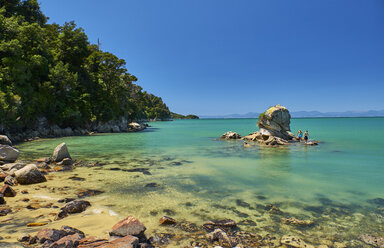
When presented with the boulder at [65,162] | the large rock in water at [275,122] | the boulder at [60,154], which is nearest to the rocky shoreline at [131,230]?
the boulder at [65,162]

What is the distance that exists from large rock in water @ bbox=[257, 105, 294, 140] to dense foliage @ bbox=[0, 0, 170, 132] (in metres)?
32.9

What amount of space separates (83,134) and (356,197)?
43916mm

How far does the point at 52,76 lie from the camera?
116 feet

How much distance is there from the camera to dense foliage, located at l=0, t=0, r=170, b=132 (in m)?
26.4

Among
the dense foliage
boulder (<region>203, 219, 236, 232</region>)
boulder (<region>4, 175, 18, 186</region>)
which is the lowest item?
boulder (<region>203, 219, 236, 232</region>)

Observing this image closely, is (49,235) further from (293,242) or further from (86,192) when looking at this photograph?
(293,242)

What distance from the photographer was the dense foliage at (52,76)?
26359mm

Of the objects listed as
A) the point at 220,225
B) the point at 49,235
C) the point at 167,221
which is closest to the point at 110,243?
the point at 49,235

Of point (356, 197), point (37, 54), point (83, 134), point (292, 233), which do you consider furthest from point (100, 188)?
point (83, 134)

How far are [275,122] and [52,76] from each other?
38.3 metres

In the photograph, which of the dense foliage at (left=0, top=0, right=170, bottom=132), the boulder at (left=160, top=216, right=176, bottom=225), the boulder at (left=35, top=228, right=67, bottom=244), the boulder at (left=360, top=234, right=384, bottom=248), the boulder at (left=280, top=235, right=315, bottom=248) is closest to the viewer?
the boulder at (left=35, top=228, right=67, bottom=244)

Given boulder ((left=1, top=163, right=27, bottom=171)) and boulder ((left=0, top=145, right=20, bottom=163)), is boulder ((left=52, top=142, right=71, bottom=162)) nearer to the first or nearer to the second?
boulder ((left=0, top=145, right=20, bottom=163))

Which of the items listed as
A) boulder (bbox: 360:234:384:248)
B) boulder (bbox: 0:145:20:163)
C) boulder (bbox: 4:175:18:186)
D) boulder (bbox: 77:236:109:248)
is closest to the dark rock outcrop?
boulder (bbox: 77:236:109:248)

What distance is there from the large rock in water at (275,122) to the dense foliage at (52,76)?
3293cm
